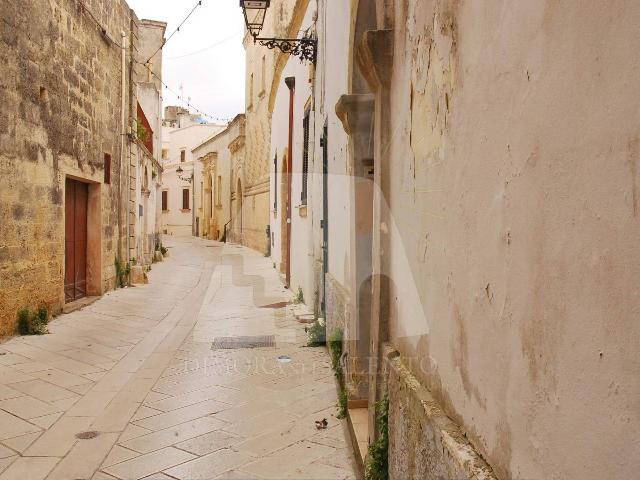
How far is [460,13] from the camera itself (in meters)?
1.89

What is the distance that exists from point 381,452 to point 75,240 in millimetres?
7827

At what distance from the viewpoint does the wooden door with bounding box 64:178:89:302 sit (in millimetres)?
8984

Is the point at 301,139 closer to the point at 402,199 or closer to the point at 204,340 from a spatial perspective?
the point at 204,340

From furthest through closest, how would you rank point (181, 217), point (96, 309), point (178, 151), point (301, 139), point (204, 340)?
point (178, 151)
point (181, 217)
point (301, 139)
point (96, 309)
point (204, 340)

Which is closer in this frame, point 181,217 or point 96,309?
point 96,309

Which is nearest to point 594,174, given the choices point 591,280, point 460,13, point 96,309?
point 591,280

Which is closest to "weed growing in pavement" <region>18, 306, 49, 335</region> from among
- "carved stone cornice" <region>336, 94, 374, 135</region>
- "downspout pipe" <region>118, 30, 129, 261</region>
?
"downspout pipe" <region>118, 30, 129, 261</region>

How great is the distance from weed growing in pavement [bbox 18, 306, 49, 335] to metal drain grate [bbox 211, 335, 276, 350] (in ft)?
6.79

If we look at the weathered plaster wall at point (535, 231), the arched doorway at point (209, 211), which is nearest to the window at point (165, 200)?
the arched doorway at point (209, 211)

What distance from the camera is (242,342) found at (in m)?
6.68

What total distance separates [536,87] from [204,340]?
600 cm

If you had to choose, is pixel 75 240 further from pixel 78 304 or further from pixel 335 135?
pixel 335 135

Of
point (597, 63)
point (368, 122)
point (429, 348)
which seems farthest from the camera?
point (368, 122)

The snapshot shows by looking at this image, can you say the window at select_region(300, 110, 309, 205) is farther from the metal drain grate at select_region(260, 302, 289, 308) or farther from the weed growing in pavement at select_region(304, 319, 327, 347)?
the weed growing in pavement at select_region(304, 319, 327, 347)
